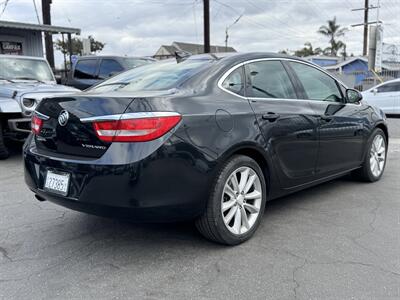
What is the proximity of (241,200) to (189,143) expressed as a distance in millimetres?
776

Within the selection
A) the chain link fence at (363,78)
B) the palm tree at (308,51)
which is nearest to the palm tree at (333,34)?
the palm tree at (308,51)

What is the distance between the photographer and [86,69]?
11766 mm

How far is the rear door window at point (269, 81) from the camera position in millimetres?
3758

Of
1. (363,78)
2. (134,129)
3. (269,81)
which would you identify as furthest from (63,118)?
(363,78)

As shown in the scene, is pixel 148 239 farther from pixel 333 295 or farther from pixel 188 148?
pixel 333 295

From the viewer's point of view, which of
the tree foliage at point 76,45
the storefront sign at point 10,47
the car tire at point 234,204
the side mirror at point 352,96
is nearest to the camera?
the car tire at point 234,204

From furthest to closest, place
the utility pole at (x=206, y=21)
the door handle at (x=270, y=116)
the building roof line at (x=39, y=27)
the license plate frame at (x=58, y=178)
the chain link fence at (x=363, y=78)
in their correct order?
the chain link fence at (x=363, y=78), the utility pole at (x=206, y=21), the building roof line at (x=39, y=27), the door handle at (x=270, y=116), the license plate frame at (x=58, y=178)

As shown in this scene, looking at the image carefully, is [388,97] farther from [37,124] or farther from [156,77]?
[37,124]

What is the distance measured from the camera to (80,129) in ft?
9.98

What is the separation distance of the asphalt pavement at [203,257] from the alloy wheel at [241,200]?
18 cm

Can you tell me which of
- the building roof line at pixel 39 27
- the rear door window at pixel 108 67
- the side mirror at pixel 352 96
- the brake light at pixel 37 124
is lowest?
the brake light at pixel 37 124

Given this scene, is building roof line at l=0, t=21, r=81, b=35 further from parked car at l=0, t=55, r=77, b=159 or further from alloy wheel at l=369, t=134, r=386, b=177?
alloy wheel at l=369, t=134, r=386, b=177

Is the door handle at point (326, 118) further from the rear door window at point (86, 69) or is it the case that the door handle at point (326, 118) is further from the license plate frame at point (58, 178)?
the rear door window at point (86, 69)

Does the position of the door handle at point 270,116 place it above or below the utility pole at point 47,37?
below
